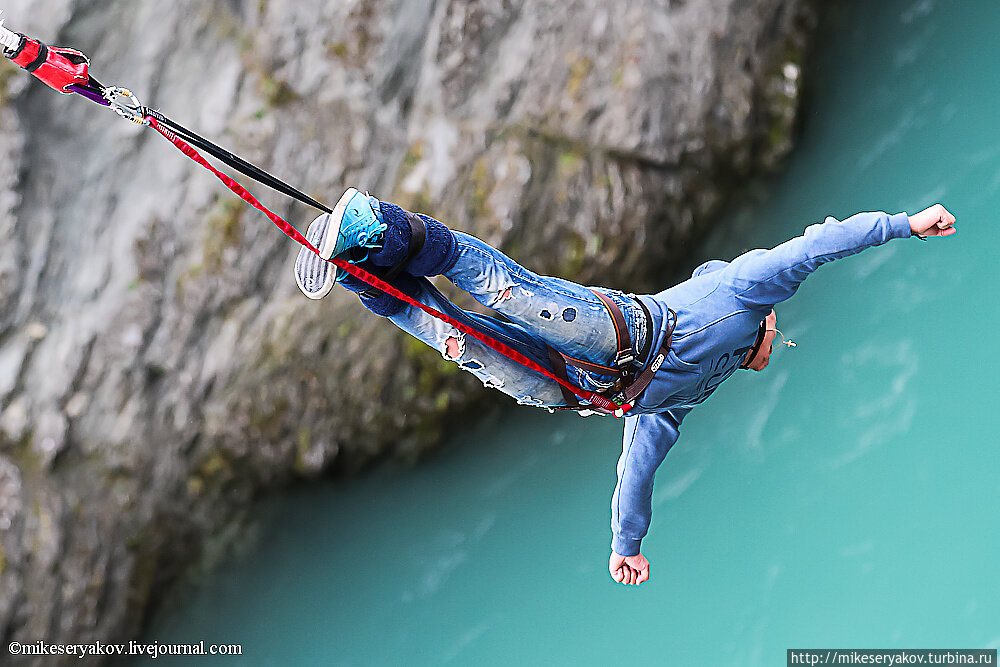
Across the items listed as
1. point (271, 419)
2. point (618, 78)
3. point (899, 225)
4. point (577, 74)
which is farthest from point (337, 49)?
point (899, 225)

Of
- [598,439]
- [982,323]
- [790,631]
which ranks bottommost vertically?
[790,631]

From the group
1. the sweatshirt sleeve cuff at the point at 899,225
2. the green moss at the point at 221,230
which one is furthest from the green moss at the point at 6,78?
the sweatshirt sleeve cuff at the point at 899,225

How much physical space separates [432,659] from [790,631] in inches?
44.6

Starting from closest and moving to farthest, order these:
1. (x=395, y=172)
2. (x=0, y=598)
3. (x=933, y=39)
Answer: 1. (x=0, y=598)
2. (x=395, y=172)
3. (x=933, y=39)

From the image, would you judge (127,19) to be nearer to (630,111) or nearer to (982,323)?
(630,111)

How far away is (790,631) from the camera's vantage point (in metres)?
2.77

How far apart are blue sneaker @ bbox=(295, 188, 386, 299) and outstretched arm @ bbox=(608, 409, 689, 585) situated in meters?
0.83

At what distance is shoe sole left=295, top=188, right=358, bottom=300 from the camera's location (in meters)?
1.41

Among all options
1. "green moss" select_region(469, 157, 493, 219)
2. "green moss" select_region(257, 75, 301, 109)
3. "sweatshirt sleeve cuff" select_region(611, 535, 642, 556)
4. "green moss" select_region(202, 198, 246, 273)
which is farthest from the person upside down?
"green moss" select_region(257, 75, 301, 109)

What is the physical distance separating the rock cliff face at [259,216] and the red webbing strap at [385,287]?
1342 mm

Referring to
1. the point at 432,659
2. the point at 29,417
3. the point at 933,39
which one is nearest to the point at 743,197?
the point at 933,39

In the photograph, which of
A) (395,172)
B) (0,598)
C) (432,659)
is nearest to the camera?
(0,598)

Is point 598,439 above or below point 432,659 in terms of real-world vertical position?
above

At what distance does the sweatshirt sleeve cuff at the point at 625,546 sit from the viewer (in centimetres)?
208
